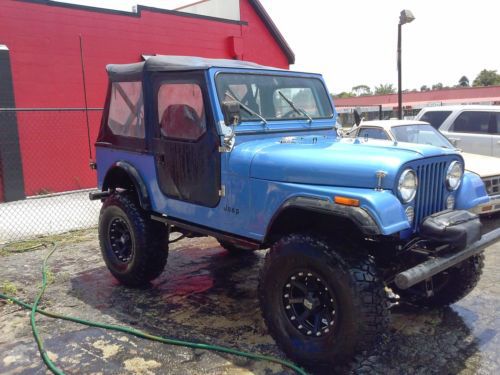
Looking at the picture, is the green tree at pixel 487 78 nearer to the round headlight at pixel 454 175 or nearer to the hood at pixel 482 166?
the hood at pixel 482 166

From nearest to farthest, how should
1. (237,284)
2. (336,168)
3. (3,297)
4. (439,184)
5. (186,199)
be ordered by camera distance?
(336,168) → (439,184) → (186,199) → (3,297) → (237,284)

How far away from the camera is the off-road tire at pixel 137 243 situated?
471cm

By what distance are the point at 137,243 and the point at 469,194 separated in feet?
9.84

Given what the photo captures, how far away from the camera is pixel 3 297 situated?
15.6ft

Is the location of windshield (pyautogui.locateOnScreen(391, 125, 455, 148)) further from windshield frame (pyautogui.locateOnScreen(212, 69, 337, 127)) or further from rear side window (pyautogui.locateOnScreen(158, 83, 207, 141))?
rear side window (pyautogui.locateOnScreen(158, 83, 207, 141))

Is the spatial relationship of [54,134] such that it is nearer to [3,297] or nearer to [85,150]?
[85,150]

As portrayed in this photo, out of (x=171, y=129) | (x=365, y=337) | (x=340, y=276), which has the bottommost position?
(x=365, y=337)

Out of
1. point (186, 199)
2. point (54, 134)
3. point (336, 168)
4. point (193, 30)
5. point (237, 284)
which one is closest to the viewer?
point (336, 168)

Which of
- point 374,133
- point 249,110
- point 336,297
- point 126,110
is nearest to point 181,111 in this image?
point 249,110

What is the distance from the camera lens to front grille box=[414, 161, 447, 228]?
3303 millimetres

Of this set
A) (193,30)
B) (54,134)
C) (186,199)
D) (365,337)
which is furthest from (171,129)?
(193,30)

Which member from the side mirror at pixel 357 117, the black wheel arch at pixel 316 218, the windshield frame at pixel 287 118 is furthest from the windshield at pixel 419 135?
the black wheel arch at pixel 316 218

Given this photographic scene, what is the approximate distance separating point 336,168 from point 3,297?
3578 millimetres

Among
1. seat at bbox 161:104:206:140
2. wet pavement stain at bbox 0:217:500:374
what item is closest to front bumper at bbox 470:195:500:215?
wet pavement stain at bbox 0:217:500:374
